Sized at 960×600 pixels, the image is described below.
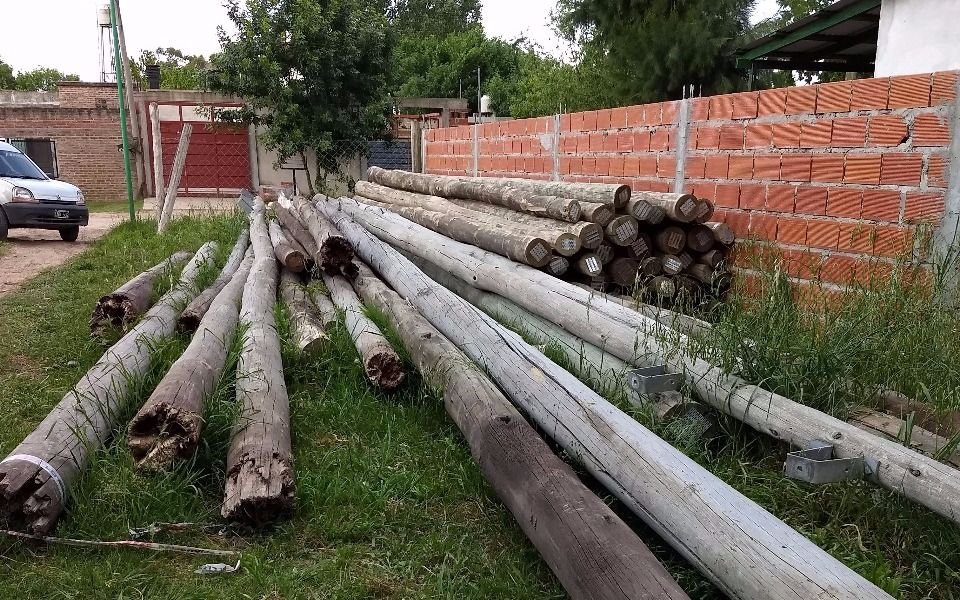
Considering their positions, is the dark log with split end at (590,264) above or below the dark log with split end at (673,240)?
below

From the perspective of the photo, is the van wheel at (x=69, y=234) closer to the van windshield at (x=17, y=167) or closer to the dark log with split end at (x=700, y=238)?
the van windshield at (x=17, y=167)

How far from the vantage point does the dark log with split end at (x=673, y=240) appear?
552 cm

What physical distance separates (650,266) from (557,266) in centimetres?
72

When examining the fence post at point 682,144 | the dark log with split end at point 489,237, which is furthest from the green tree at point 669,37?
the fence post at point 682,144

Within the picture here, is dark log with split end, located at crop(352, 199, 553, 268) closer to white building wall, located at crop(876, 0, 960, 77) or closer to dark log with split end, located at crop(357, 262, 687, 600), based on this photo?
dark log with split end, located at crop(357, 262, 687, 600)

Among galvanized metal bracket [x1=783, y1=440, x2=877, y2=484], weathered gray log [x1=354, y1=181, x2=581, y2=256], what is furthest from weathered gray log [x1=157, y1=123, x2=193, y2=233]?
galvanized metal bracket [x1=783, y1=440, x2=877, y2=484]

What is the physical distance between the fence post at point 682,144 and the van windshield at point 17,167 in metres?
11.4

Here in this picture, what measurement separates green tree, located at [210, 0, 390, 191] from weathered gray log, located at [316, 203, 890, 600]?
44.8 feet

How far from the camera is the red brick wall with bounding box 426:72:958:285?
4.27 m

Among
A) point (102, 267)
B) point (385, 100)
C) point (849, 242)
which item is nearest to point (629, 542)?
point (849, 242)

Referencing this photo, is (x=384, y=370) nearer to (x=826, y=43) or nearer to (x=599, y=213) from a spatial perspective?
(x=599, y=213)

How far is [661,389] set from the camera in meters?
3.38

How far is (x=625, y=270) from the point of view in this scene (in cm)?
552

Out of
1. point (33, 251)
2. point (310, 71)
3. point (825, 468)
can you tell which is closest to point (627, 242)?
point (825, 468)
